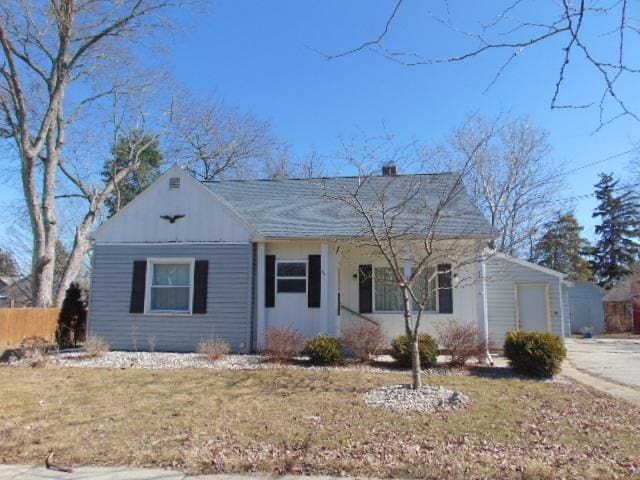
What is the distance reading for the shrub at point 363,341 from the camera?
10508 millimetres

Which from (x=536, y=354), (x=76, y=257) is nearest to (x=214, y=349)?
(x=536, y=354)

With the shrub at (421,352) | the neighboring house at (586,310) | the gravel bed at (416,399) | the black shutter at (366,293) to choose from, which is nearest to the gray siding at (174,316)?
the black shutter at (366,293)

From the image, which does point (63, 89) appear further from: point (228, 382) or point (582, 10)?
point (582, 10)

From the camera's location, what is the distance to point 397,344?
10117 millimetres

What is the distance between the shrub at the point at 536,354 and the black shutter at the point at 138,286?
9.14 metres

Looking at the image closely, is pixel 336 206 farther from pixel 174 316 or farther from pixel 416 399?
pixel 416 399

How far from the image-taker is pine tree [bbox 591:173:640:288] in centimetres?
3897

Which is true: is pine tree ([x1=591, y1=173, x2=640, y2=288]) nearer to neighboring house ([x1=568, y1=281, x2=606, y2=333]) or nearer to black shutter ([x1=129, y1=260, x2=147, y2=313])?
neighboring house ([x1=568, y1=281, x2=606, y2=333])

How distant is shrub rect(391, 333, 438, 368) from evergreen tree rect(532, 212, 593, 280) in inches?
1271

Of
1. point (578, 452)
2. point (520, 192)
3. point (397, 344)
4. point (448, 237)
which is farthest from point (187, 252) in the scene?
point (520, 192)

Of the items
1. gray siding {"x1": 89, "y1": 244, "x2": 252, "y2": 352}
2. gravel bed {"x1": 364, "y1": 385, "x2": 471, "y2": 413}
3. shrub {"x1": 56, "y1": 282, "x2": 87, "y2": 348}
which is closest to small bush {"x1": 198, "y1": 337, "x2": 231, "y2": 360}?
gray siding {"x1": 89, "y1": 244, "x2": 252, "y2": 352}

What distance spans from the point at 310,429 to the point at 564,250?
3905cm

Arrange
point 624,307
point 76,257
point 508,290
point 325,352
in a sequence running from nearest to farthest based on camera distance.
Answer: point 325,352
point 508,290
point 76,257
point 624,307

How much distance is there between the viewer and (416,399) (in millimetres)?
6965
